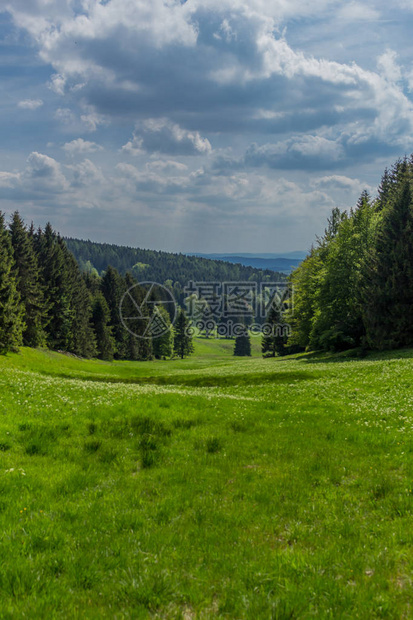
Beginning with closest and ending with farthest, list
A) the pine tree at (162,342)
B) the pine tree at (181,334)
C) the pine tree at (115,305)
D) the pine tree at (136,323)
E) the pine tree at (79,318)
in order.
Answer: the pine tree at (79,318) < the pine tree at (115,305) < the pine tree at (136,323) < the pine tree at (162,342) < the pine tree at (181,334)

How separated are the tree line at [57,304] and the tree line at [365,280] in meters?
47.7

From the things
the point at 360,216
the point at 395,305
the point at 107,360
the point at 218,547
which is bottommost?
the point at 107,360

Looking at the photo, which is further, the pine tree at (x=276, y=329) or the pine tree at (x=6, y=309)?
the pine tree at (x=276, y=329)

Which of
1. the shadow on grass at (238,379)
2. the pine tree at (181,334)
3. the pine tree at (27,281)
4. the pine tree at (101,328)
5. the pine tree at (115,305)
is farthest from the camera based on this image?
the pine tree at (181,334)

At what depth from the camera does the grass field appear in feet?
16.4

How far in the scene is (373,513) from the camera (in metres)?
7.21

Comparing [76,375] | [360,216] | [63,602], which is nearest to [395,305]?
[360,216]

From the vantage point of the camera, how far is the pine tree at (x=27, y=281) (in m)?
66.0

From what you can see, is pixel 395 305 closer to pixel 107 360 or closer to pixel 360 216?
pixel 360 216

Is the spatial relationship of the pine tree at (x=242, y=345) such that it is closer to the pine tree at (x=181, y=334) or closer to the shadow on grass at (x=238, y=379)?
the pine tree at (x=181, y=334)

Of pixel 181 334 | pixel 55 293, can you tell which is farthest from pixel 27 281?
pixel 181 334

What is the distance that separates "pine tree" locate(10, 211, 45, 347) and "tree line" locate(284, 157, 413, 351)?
2003 inches

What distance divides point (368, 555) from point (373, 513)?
5.12 feet

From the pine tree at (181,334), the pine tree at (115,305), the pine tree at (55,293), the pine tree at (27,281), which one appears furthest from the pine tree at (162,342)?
the pine tree at (27,281)
